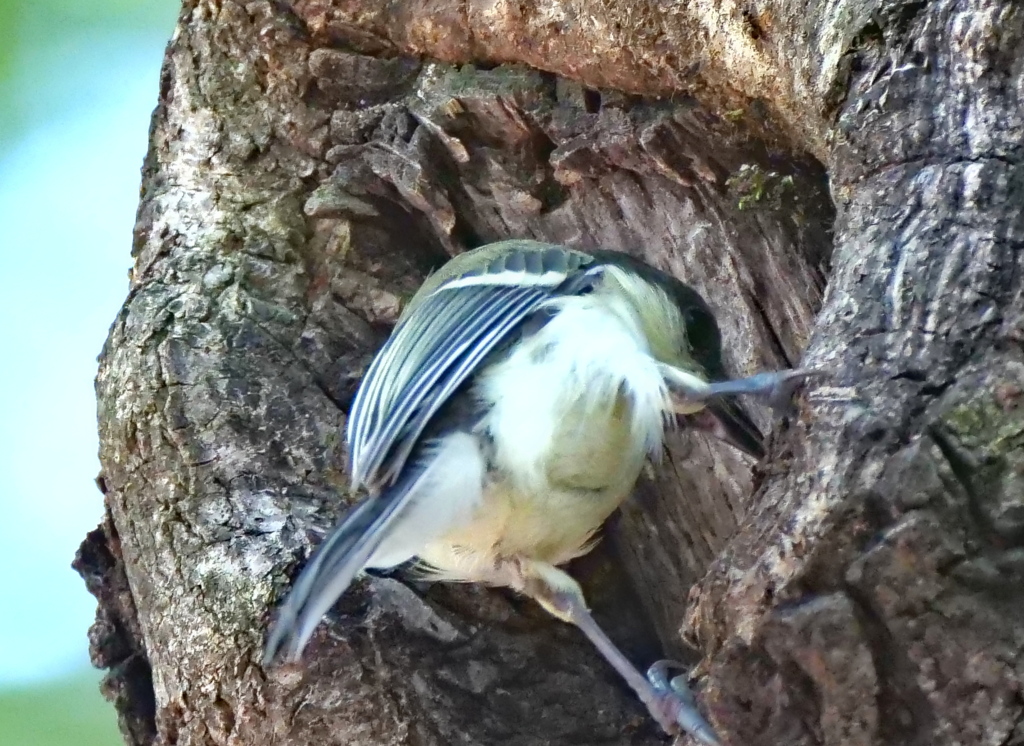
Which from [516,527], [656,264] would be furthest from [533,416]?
[656,264]

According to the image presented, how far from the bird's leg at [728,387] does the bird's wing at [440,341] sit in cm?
19

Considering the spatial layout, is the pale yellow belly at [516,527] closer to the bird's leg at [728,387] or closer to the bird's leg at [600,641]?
the bird's leg at [600,641]

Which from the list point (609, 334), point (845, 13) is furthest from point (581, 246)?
point (845, 13)

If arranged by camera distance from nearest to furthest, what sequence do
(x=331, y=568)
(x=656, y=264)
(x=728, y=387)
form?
(x=331, y=568) < (x=728, y=387) < (x=656, y=264)

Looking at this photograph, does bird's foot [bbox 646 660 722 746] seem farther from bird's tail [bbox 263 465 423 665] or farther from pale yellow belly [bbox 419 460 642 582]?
bird's tail [bbox 263 465 423 665]

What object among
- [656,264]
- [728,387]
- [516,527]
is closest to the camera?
[728,387]

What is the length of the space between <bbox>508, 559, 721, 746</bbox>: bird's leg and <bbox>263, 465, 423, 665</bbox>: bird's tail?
0.89ft

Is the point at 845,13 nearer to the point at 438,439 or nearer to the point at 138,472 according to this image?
the point at 438,439

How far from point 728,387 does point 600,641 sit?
13.5 inches

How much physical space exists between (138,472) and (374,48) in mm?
775

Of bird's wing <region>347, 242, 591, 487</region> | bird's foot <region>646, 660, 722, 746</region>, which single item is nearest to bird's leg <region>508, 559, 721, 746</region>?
bird's foot <region>646, 660, 722, 746</region>

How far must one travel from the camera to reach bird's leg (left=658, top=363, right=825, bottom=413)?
93cm

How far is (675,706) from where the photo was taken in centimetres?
101

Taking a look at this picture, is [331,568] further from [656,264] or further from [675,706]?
[656,264]
